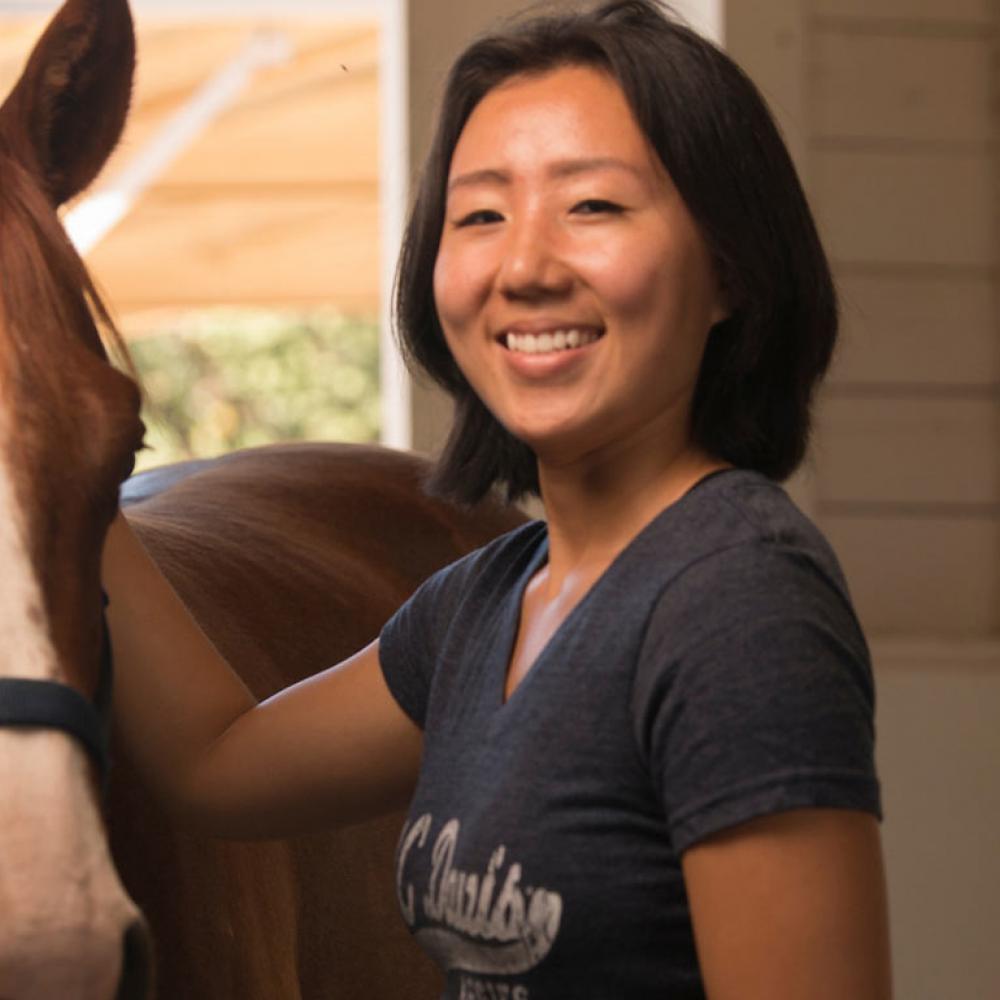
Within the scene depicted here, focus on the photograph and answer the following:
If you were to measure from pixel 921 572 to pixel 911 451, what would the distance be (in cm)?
19

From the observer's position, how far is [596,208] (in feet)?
3.29

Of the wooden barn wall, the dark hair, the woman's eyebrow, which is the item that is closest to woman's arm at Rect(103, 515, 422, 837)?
the dark hair

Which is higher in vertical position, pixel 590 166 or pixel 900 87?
pixel 900 87

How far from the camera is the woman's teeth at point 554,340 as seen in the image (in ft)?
3.33

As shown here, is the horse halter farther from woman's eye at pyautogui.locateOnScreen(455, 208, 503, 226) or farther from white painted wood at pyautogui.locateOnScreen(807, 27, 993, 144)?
white painted wood at pyautogui.locateOnScreen(807, 27, 993, 144)

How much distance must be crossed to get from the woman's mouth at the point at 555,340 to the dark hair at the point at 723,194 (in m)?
0.09

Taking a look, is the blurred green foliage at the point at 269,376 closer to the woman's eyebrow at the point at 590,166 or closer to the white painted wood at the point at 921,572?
the white painted wood at the point at 921,572

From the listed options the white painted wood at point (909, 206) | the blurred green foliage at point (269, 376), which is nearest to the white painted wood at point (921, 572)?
the white painted wood at point (909, 206)

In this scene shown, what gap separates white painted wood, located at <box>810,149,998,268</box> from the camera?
264cm

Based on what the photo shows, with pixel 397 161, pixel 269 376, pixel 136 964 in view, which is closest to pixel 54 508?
pixel 136 964

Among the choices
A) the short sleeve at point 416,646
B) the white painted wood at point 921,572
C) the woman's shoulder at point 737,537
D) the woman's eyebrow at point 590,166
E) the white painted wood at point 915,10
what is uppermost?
the white painted wood at point 915,10

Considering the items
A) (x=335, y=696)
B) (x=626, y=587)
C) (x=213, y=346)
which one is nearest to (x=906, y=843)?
(x=335, y=696)

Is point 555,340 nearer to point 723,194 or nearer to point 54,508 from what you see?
point 723,194

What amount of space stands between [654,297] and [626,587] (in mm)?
169
